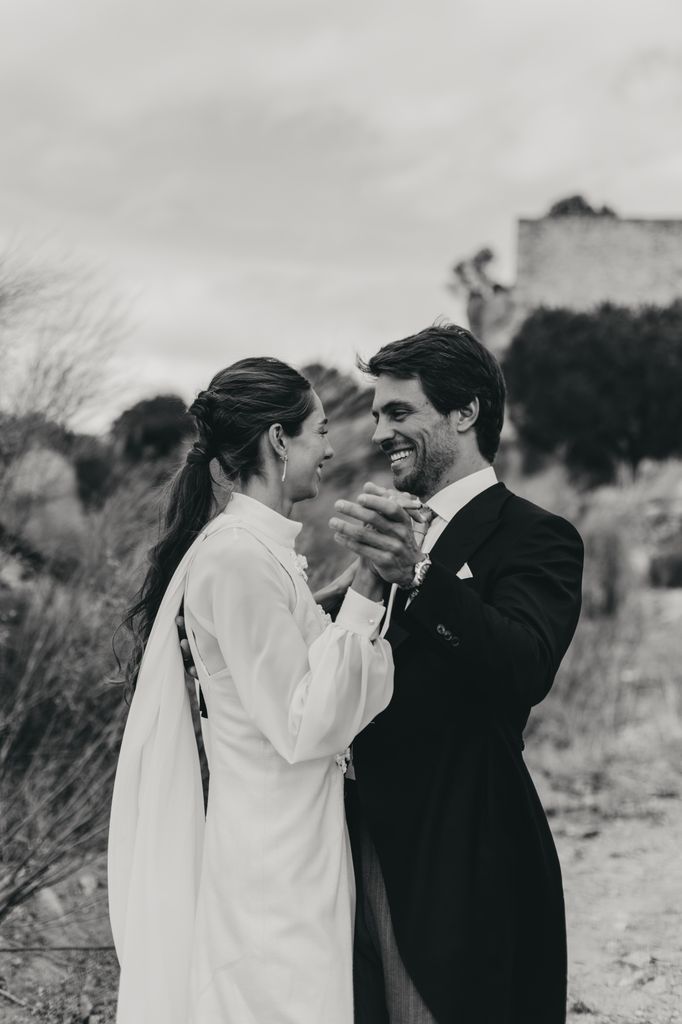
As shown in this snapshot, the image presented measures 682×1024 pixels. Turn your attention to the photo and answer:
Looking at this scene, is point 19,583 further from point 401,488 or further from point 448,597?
point 448,597

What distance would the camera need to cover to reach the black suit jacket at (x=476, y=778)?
6.76ft

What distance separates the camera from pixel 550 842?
229 centimetres

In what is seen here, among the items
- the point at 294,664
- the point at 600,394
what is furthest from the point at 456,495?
the point at 600,394

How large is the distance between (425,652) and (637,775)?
573 cm

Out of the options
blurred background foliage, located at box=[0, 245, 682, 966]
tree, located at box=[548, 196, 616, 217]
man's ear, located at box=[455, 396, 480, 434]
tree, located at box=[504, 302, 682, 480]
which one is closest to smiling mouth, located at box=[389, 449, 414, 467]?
man's ear, located at box=[455, 396, 480, 434]

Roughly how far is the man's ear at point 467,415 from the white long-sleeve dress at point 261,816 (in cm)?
56

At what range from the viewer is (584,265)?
34.2 meters

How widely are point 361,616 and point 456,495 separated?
53 cm

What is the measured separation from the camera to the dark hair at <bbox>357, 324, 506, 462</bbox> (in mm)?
2506

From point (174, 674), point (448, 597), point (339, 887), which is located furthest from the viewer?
point (174, 674)

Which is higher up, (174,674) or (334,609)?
(334,609)

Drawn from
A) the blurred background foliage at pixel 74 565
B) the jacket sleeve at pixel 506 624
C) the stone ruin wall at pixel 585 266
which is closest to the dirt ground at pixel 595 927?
the blurred background foliage at pixel 74 565

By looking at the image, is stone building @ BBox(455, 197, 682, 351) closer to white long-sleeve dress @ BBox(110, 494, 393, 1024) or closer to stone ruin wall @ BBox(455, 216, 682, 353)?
stone ruin wall @ BBox(455, 216, 682, 353)

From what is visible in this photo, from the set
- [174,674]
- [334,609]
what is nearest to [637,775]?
[334,609]
